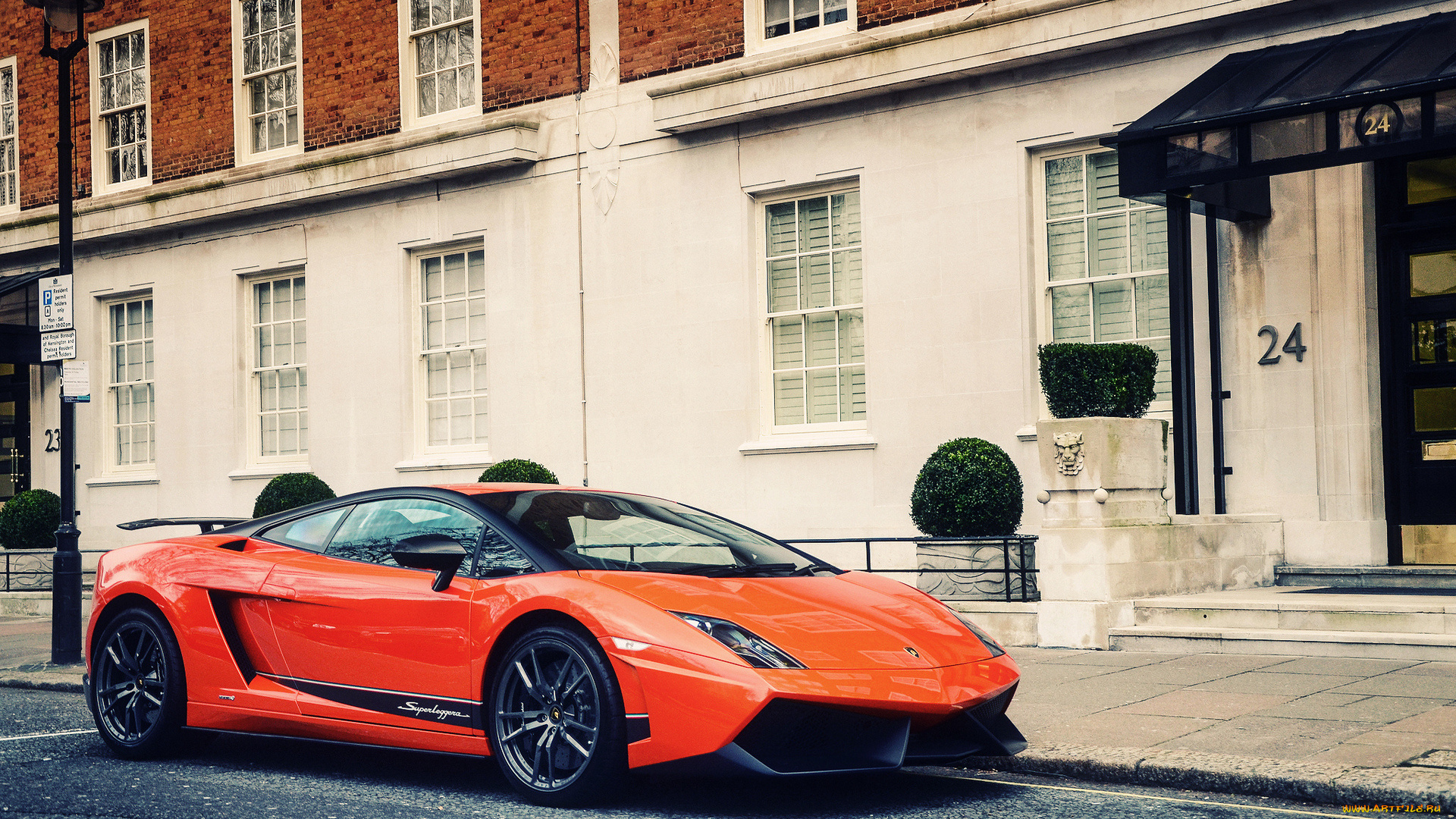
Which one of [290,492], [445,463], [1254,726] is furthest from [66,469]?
[1254,726]

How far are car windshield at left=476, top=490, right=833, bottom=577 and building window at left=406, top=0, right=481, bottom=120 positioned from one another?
11674mm

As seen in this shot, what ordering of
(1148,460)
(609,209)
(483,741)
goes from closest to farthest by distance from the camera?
(483,741)
(1148,460)
(609,209)

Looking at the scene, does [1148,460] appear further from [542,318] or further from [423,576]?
[542,318]

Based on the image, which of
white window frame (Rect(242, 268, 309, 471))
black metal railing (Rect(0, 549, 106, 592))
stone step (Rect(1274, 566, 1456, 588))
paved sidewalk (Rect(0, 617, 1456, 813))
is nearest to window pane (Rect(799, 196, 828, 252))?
stone step (Rect(1274, 566, 1456, 588))

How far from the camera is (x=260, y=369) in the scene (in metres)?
20.0

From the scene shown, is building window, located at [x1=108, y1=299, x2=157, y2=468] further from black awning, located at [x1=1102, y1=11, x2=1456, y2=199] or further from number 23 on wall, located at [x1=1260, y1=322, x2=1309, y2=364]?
number 23 on wall, located at [x1=1260, y1=322, x2=1309, y2=364]

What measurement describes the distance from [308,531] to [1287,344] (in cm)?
825

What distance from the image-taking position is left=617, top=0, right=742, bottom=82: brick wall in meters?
15.5

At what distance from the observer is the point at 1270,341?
12141mm

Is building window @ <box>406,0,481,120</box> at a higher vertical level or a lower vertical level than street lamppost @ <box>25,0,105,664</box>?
higher

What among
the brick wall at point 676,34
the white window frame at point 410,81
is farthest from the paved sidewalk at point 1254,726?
the white window frame at point 410,81

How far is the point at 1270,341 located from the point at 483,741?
8.37m

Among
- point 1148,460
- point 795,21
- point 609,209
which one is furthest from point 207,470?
point 1148,460

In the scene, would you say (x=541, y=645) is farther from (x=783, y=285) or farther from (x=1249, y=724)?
(x=783, y=285)
